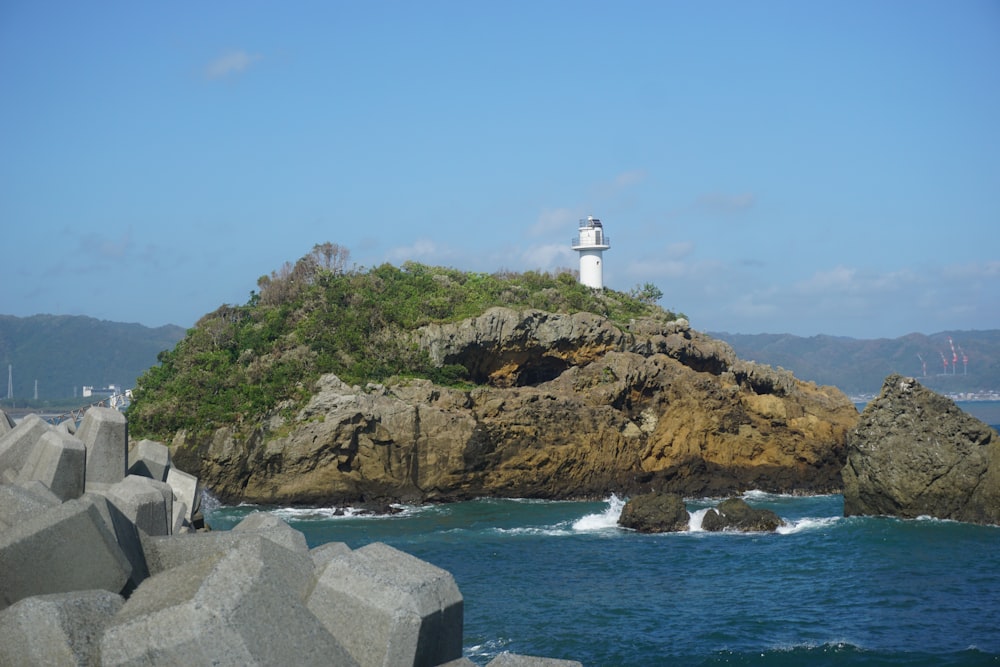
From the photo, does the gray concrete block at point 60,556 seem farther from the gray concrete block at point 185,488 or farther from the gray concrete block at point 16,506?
the gray concrete block at point 185,488

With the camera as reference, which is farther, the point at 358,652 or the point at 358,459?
the point at 358,459

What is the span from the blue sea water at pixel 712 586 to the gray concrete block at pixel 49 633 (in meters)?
9.63

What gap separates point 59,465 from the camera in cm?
1330

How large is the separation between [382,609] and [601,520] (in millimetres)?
25315

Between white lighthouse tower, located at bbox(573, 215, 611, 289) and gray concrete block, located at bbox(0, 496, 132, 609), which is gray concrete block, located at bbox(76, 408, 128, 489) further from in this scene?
white lighthouse tower, located at bbox(573, 215, 611, 289)

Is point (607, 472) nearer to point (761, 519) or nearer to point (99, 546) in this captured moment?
point (761, 519)

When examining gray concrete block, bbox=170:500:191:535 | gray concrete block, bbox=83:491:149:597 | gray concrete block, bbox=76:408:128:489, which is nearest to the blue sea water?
gray concrete block, bbox=170:500:191:535

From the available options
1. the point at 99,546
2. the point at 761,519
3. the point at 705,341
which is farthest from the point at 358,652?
the point at 705,341

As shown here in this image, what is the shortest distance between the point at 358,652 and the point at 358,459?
2993cm

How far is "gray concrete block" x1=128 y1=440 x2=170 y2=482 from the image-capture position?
63.2 ft

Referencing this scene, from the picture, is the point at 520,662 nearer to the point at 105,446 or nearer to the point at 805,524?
the point at 105,446

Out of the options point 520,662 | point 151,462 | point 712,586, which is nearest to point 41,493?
point 520,662

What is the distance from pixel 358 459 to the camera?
3756cm

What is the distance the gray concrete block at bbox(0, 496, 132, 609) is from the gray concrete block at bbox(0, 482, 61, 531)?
0.76m
